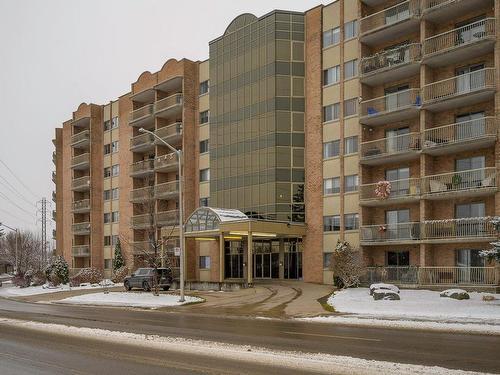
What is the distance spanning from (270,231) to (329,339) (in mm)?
23734

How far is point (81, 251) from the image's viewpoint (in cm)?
6812

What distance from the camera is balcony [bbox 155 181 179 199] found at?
52181 millimetres

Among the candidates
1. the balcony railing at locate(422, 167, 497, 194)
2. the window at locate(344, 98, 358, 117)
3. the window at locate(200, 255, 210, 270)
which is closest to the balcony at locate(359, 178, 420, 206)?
the balcony railing at locate(422, 167, 497, 194)

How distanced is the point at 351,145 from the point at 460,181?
9.26 m

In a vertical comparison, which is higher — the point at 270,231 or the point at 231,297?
the point at 270,231

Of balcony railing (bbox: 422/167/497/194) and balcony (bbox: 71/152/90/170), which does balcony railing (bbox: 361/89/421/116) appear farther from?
balcony (bbox: 71/152/90/170)

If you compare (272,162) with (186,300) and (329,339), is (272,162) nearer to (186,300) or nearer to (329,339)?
(186,300)

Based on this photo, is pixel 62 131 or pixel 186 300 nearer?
pixel 186 300

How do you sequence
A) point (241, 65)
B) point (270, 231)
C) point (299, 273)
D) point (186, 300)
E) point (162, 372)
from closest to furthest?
point (162, 372) → point (186, 300) → point (270, 231) → point (299, 273) → point (241, 65)

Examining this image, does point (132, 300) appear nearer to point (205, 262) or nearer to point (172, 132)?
point (205, 262)

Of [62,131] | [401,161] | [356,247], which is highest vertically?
[62,131]

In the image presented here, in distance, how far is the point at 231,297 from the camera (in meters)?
33.0

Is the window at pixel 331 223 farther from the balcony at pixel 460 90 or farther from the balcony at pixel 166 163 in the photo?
the balcony at pixel 166 163

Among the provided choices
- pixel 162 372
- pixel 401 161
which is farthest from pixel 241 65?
pixel 162 372
